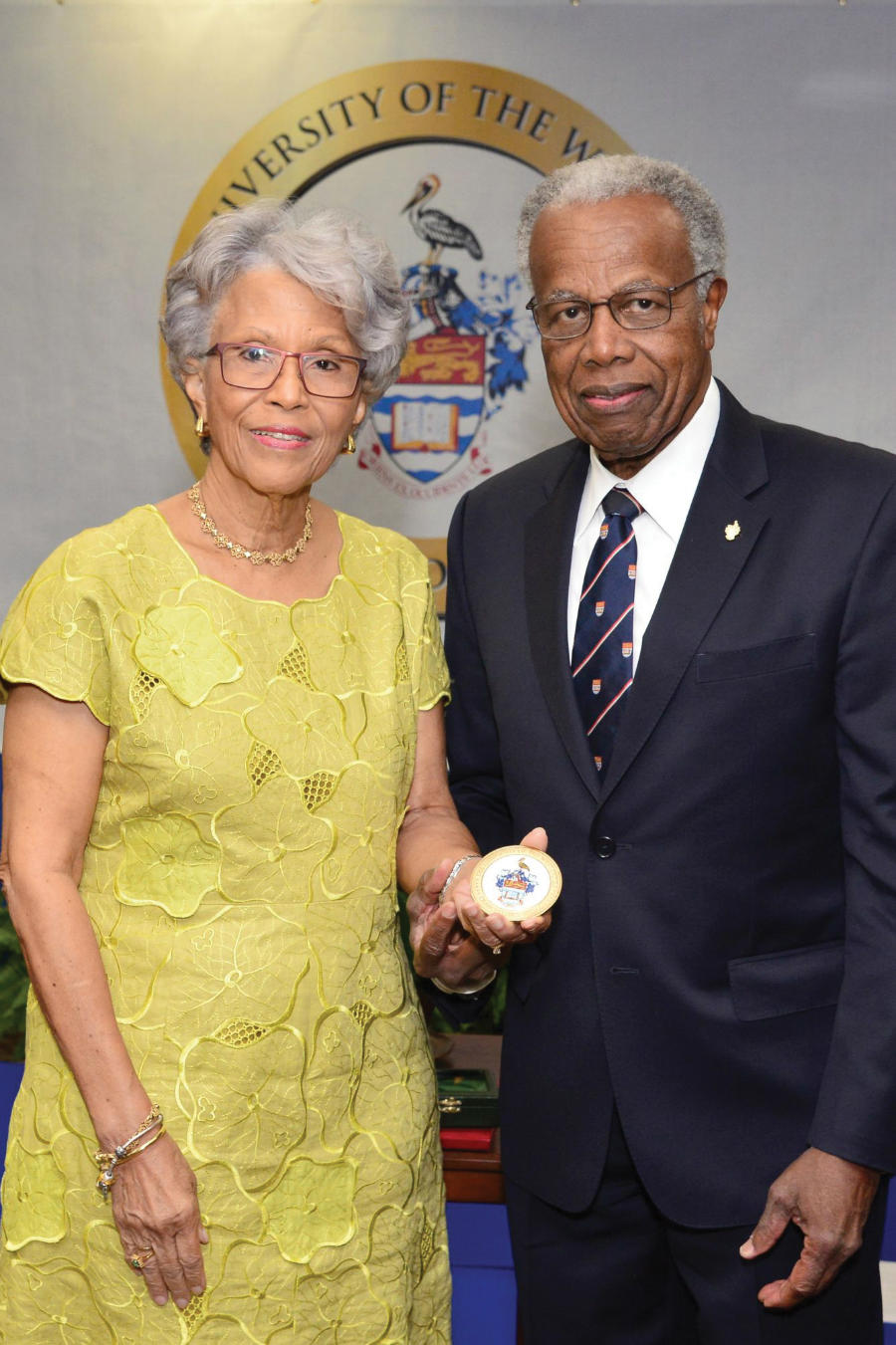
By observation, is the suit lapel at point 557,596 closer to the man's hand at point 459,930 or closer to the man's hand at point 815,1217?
the man's hand at point 459,930

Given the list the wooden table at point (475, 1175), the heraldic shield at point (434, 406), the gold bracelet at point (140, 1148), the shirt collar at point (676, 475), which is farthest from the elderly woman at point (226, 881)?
the heraldic shield at point (434, 406)

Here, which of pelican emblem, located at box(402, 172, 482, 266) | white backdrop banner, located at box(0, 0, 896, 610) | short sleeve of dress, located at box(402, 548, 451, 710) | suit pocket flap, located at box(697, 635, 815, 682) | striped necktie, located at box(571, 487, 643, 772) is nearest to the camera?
suit pocket flap, located at box(697, 635, 815, 682)

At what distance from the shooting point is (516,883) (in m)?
1.72

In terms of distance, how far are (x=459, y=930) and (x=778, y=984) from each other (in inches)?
17.1

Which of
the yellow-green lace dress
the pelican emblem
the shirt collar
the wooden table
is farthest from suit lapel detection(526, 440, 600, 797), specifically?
the pelican emblem

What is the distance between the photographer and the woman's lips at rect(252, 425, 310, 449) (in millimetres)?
1853

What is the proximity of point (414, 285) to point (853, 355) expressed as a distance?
115cm

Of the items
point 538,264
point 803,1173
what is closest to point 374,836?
point 803,1173

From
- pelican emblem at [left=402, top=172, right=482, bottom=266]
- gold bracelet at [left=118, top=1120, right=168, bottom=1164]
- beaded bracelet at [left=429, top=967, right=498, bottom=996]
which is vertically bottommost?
gold bracelet at [left=118, top=1120, right=168, bottom=1164]

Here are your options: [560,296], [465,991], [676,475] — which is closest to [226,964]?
[465,991]

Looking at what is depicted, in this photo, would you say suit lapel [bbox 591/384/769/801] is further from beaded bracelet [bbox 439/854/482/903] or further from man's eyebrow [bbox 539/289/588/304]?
man's eyebrow [bbox 539/289/588/304]

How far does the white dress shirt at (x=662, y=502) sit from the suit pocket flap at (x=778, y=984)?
17.6 inches

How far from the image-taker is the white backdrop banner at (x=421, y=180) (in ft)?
11.5

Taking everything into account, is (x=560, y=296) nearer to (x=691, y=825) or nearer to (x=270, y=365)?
(x=270, y=365)
